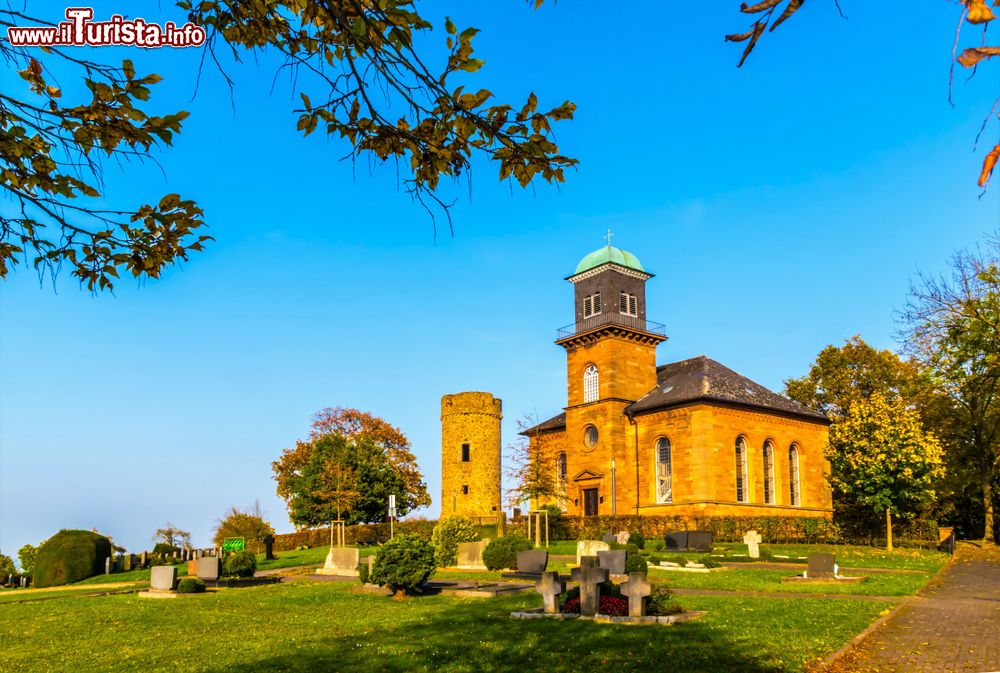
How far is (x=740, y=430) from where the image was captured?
4762 cm

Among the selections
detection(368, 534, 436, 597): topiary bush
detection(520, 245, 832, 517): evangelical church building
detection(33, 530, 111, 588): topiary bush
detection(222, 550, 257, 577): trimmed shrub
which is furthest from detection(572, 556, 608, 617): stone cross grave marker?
detection(520, 245, 832, 517): evangelical church building

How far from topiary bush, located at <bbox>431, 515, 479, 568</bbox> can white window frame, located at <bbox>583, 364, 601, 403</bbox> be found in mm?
22313

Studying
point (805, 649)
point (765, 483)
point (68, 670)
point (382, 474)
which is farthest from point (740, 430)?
point (68, 670)

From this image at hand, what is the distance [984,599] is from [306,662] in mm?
15630

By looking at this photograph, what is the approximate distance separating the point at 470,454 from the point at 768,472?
2027 cm

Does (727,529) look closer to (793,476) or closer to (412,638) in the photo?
(793,476)

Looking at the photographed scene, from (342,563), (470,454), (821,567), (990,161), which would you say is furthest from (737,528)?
(990,161)

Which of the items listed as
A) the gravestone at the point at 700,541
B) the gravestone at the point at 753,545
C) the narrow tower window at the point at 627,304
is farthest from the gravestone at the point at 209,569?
the narrow tower window at the point at 627,304

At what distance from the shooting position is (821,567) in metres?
21.4

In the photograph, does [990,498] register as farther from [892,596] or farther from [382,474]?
[382,474]

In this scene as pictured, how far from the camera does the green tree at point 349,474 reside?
174 feet

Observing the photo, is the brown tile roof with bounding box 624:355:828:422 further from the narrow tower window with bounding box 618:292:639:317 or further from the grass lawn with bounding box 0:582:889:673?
the grass lawn with bounding box 0:582:889:673

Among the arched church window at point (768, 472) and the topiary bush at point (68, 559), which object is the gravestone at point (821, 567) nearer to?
the arched church window at point (768, 472)

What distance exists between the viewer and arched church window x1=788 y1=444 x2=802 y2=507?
49625 mm
